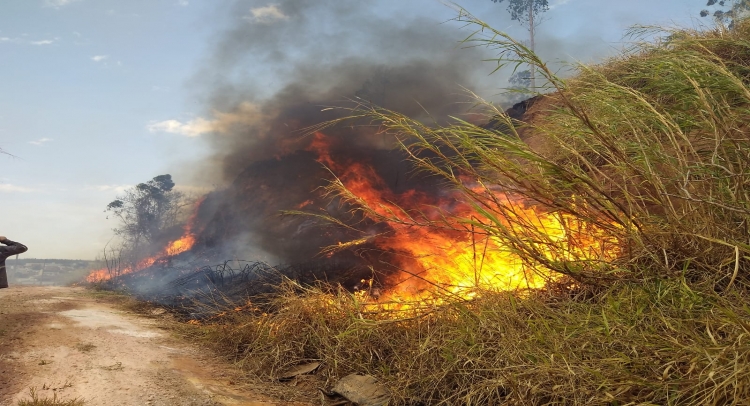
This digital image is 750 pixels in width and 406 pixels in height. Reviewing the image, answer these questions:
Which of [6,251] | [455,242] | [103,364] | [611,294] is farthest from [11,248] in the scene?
[611,294]

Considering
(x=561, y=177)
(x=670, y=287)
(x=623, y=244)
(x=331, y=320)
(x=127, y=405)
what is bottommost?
(x=127, y=405)

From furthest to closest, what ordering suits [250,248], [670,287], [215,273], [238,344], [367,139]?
[367,139], [250,248], [215,273], [238,344], [670,287]

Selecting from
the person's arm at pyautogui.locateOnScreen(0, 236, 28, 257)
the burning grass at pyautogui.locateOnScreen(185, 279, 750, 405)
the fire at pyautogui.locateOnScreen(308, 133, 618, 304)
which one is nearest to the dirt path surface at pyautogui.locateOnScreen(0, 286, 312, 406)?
the burning grass at pyautogui.locateOnScreen(185, 279, 750, 405)

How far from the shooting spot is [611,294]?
3.84 m

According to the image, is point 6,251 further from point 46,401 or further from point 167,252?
point 167,252

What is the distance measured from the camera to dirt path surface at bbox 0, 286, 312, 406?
439 cm

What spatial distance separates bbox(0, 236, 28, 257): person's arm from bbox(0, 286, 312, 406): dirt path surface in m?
1.07

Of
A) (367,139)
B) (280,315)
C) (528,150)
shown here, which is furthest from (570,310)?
(367,139)

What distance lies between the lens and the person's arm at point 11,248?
846cm

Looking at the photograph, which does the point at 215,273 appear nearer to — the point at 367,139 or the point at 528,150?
the point at 367,139

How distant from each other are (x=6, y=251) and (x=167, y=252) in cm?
641

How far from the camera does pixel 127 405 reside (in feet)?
13.6

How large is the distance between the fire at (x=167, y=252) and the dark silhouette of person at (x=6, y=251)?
5412 mm

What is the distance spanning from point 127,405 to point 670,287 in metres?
4.19
